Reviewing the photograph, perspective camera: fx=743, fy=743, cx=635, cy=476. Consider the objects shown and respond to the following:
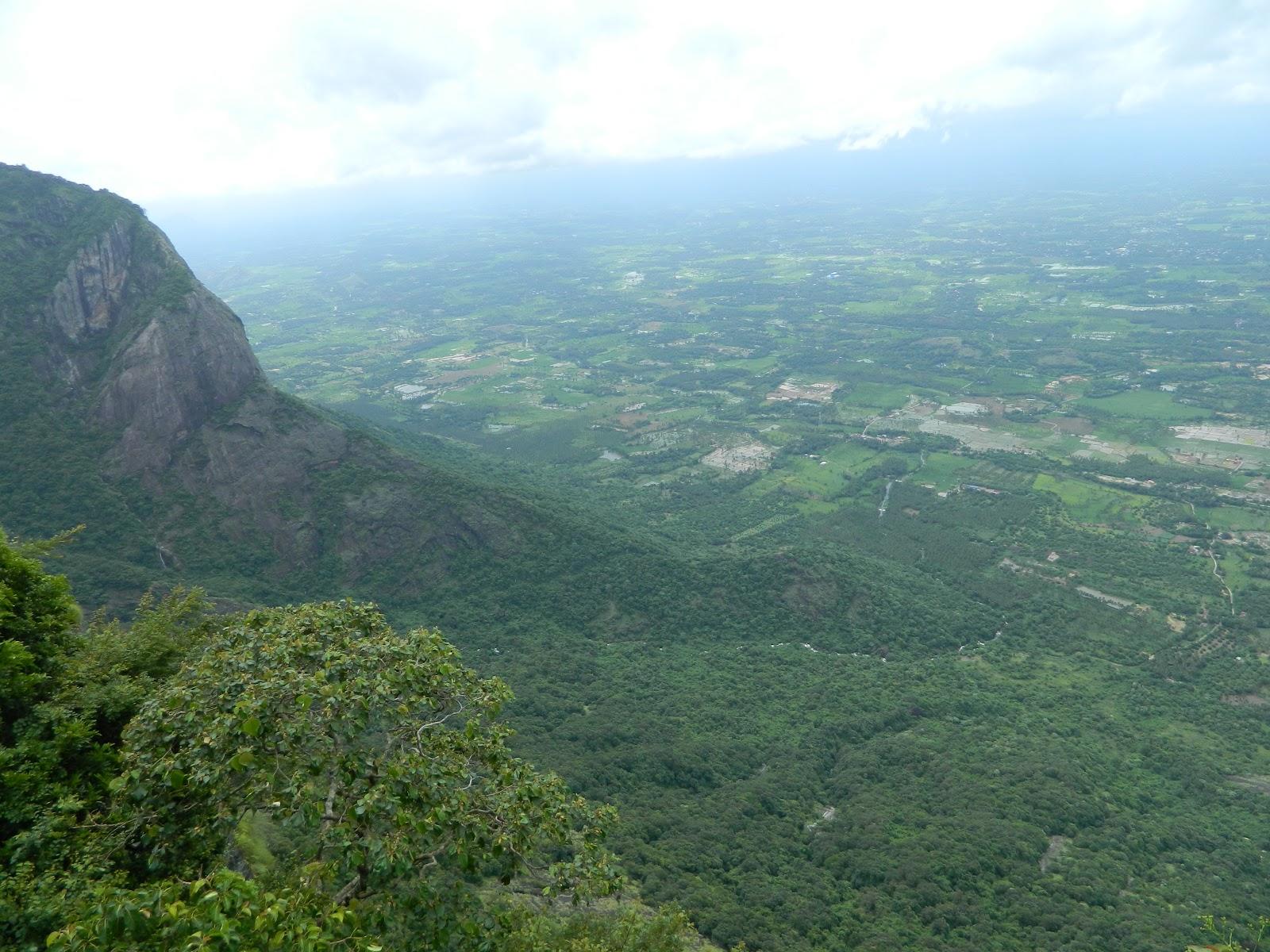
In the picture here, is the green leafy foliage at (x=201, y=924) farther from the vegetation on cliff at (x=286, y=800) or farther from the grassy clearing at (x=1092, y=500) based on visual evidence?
the grassy clearing at (x=1092, y=500)

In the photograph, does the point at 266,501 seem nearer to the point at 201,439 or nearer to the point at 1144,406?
the point at 201,439

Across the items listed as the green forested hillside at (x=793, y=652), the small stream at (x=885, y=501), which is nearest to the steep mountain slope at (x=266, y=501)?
the green forested hillside at (x=793, y=652)

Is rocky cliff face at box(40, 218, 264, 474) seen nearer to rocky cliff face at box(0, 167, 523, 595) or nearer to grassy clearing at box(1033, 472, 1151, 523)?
rocky cliff face at box(0, 167, 523, 595)

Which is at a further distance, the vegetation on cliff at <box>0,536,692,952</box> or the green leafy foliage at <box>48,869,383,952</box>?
the vegetation on cliff at <box>0,536,692,952</box>

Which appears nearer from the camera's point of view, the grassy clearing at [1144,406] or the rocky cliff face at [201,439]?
the rocky cliff face at [201,439]

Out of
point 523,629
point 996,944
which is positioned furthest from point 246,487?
point 996,944

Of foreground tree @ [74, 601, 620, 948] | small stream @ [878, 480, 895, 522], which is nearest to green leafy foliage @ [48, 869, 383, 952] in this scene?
→ foreground tree @ [74, 601, 620, 948]

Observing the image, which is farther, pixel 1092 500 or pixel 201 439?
pixel 1092 500

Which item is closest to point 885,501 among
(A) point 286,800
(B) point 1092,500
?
(B) point 1092,500
